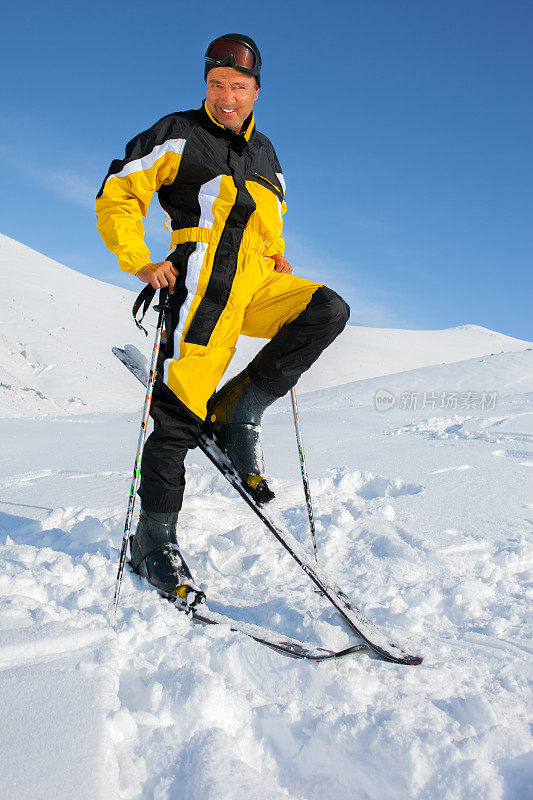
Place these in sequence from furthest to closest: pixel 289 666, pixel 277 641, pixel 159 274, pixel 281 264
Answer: pixel 281 264 < pixel 159 274 < pixel 277 641 < pixel 289 666

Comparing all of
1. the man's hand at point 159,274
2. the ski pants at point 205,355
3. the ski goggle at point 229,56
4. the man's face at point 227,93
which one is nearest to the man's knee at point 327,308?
the ski pants at point 205,355

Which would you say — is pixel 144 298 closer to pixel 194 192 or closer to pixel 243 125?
pixel 194 192

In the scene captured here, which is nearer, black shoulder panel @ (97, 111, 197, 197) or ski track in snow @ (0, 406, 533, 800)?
ski track in snow @ (0, 406, 533, 800)

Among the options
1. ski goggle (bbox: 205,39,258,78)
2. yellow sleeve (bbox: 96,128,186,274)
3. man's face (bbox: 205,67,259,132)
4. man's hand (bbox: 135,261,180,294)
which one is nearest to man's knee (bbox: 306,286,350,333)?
man's hand (bbox: 135,261,180,294)

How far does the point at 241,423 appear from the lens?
8.31 feet

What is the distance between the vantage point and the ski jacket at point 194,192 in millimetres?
2227

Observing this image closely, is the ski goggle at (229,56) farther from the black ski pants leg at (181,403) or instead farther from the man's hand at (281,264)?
the black ski pants leg at (181,403)

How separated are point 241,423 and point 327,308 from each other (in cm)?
68

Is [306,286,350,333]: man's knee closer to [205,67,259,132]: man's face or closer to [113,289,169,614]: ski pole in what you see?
[113,289,169,614]: ski pole

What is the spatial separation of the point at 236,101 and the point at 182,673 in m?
2.35

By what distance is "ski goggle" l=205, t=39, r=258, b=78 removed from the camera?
237 cm

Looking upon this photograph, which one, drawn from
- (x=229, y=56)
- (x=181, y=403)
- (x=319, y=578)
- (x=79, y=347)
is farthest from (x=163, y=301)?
(x=79, y=347)

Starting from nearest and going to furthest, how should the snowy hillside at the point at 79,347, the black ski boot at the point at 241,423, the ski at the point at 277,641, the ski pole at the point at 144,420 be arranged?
1. the ski at the point at 277,641
2. the ski pole at the point at 144,420
3. the black ski boot at the point at 241,423
4. the snowy hillside at the point at 79,347

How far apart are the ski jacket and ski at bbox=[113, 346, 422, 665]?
2.27 feet
